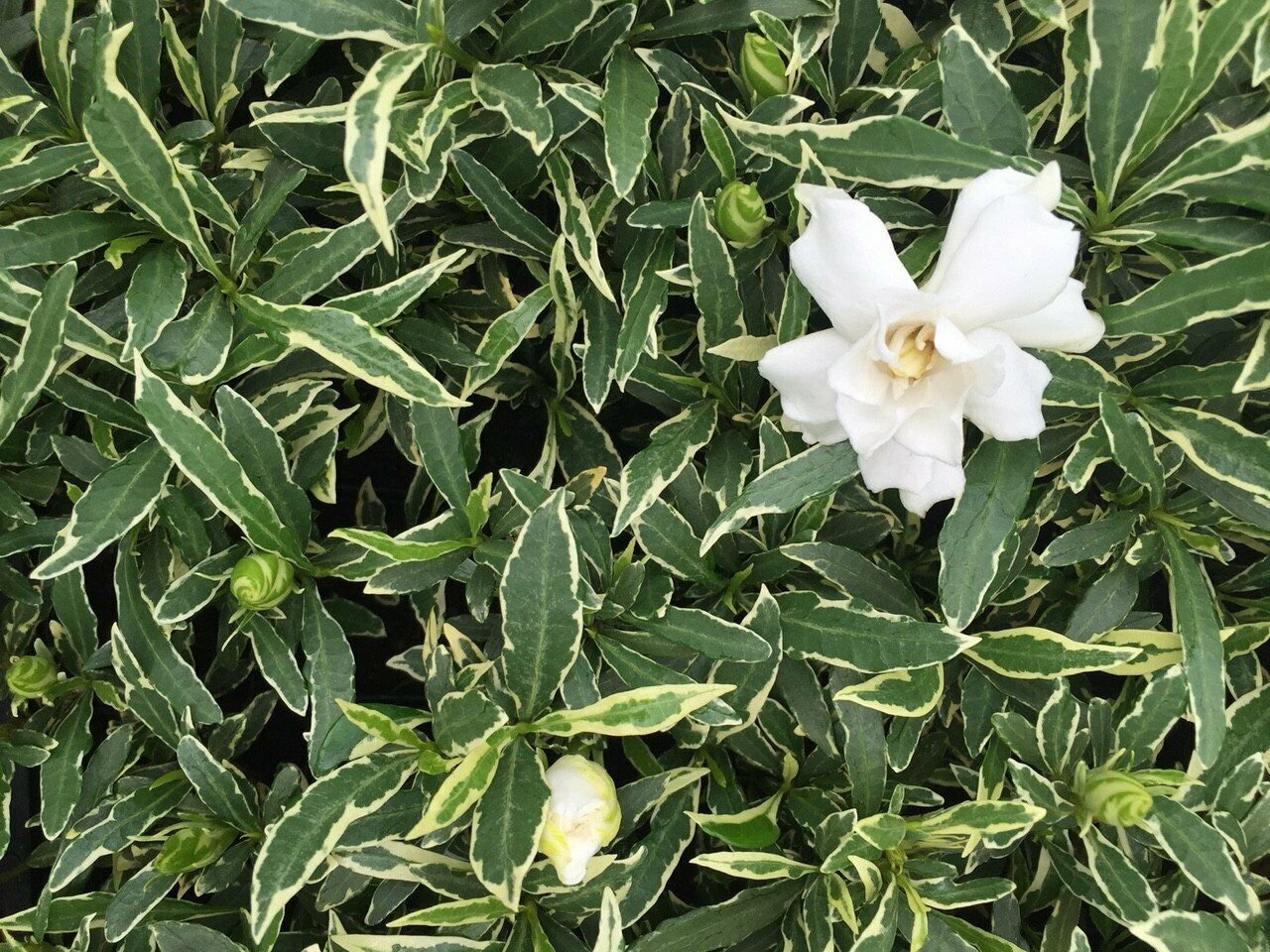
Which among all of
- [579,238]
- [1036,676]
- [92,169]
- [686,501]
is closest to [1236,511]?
[1036,676]

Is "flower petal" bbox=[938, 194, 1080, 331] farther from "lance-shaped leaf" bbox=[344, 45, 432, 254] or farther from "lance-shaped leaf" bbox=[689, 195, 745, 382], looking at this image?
"lance-shaped leaf" bbox=[344, 45, 432, 254]

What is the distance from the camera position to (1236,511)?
79 cm

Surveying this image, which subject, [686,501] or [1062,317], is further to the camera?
[686,501]

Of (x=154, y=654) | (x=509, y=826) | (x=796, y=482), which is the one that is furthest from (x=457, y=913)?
(x=796, y=482)

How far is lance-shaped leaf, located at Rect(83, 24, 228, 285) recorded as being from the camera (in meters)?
0.74

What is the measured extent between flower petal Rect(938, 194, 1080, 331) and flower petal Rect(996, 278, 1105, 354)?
41mm

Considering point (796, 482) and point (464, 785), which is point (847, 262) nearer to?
point (796, 482)

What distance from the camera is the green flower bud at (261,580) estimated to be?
808 millimetres

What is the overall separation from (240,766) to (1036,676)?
94 cm

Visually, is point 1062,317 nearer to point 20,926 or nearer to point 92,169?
point 92,169

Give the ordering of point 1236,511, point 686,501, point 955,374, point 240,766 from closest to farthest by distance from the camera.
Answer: point 955,374
point 1236,511
point 686,501
point 240,766

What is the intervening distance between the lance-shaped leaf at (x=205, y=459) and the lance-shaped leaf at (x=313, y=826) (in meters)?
0.22

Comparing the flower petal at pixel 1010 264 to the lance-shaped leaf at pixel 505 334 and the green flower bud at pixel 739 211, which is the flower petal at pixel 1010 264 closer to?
the green flower bud at pixel 739 211

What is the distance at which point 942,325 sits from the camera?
0.61m
